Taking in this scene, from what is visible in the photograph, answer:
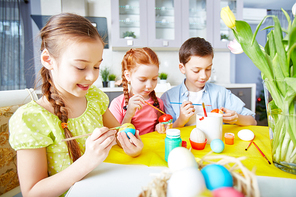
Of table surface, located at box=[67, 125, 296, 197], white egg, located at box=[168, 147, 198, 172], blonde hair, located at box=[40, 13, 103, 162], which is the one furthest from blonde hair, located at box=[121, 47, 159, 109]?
white egg, located at box=[168, 147, 198, 172]

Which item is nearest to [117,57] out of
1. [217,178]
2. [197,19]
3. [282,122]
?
[197,19]

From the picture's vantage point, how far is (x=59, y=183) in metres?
0.51

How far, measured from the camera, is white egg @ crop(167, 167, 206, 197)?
0.85 ft

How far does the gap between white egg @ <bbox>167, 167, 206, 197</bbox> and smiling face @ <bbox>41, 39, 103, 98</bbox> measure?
475 millimetres

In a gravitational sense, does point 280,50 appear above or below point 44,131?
above

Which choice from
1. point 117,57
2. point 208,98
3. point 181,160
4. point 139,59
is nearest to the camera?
point 181,160

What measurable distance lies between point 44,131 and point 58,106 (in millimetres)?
104

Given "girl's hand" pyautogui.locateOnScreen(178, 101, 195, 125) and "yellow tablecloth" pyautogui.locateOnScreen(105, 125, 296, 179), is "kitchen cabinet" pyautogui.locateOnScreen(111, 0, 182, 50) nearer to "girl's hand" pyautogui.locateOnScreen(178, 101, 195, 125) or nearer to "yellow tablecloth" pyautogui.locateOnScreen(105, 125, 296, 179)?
"girl's hand" pyautogui.locateOnScreen(178, 101, 195, 125)

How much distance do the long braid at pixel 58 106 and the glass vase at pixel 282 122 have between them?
2.22 feet

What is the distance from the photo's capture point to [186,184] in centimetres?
26

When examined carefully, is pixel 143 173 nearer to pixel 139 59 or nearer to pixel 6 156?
pixel 6 156

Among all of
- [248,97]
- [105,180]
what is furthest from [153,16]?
[105,180]

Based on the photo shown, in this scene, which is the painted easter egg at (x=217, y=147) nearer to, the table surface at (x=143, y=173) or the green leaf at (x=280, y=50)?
the table surface at (x=143, y=173)

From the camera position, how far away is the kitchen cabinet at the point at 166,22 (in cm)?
263
